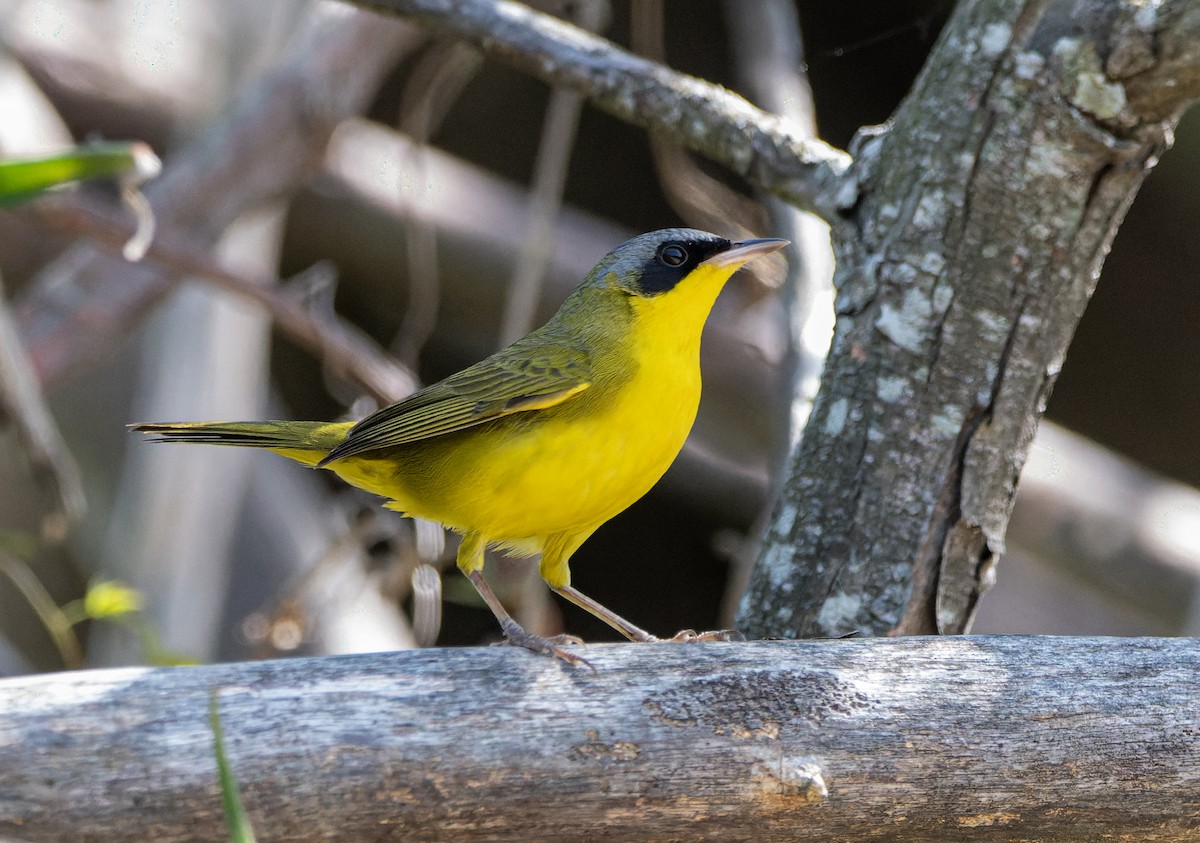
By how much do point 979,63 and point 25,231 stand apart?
589cm

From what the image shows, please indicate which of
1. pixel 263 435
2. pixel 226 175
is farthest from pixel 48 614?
pixel 226 175

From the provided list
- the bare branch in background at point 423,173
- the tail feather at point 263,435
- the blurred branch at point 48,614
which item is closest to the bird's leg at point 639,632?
the tail feather at point 263,435

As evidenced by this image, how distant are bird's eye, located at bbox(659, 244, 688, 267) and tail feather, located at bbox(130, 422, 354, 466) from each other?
38.8 inches

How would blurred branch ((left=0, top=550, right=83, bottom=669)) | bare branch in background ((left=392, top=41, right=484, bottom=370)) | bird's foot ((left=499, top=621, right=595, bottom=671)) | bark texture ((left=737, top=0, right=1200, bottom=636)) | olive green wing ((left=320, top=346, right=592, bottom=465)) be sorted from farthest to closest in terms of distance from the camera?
bare branch in background ((left=392, top=41, right=484, bottom=370)), blurred branch ((left=0, top=550, right=83, bottom=669)), olive green wing ((left=320, top=346, right=592, bottom=465)), bark texture ((left=737, top=0, right=1200, bottom=636)), bird's foot ((left=499, top=621, right=595, bottom=671))

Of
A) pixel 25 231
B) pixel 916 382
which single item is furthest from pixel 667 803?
pixel 25 231

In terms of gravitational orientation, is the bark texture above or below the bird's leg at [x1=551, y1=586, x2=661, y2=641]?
above

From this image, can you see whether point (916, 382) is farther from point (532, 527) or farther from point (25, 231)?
point (25, 231)

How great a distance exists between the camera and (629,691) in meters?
2.27

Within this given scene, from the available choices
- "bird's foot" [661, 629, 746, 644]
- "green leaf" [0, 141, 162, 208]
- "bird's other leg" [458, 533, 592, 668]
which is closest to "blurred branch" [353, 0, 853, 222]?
"bird's foot" [661, 629, 746, 644]

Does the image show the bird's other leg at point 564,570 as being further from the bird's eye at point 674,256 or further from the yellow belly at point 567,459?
the bird's eye at point 674,256

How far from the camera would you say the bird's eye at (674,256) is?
10.7 ft

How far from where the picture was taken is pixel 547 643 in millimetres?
2547

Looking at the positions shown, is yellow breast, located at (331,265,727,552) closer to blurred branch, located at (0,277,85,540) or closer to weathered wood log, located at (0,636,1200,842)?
weathered wood log, located at (0,636,1200,842)

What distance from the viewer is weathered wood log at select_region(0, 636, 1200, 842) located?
2002 mm
